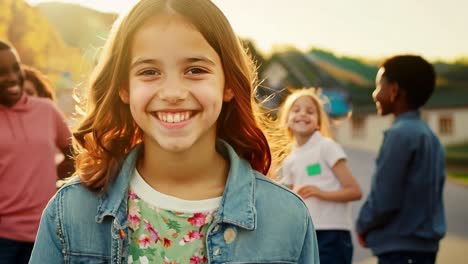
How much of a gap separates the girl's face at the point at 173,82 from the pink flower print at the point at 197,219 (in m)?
0.19

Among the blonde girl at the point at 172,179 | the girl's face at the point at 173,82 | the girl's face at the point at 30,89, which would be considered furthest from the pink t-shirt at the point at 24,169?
the girl's face at the point at 173,82

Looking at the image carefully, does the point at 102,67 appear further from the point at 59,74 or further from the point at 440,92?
the point at 440,92

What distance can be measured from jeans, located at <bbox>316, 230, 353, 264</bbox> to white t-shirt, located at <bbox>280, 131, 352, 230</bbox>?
50 mm

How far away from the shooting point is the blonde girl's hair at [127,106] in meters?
2.06

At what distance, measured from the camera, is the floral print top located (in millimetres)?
2029

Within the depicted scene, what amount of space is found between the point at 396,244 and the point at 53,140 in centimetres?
202

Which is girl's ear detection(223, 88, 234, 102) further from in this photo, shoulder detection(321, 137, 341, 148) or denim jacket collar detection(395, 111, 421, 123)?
shoulder detection(321, 137, 341, 148)

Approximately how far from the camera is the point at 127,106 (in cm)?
225

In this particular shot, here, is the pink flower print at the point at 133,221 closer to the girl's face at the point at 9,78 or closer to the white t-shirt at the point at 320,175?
the girl's face at the point at 9,78

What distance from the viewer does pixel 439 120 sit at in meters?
25.4

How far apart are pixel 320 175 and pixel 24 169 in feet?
6.39

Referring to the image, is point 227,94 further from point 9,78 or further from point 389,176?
point 9,78

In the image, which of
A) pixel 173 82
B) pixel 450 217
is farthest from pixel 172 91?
pixel 450 217

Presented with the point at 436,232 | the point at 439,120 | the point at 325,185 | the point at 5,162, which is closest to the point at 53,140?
the point at 5,162
